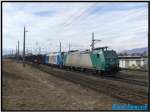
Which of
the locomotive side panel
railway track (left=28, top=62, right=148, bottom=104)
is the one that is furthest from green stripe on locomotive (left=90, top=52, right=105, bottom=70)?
railway track (left=28, top=62, right=148, bottom=104)

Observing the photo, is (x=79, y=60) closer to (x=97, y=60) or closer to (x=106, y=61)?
(x=97, y=60)

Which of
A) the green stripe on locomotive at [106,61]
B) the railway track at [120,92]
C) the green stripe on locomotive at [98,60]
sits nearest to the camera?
the railway track at [120,92]

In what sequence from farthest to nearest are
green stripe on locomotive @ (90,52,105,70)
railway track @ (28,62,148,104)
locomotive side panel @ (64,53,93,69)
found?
1. locomotive side panel @ (64,53,93,69)
2. green stripe on locomotive @ (90,52,105,70)
3. railway track @ (28,62,148,104)

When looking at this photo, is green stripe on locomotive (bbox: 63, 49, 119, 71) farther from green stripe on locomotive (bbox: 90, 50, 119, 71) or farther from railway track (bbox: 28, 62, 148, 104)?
railway track (bbox: 28, 62, 148, 104)

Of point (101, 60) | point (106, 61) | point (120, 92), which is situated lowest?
point (120, 92)

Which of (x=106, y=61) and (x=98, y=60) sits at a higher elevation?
(x=98, y=60)

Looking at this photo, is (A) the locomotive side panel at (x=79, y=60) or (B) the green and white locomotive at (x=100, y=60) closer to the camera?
(B) the green and white locomotive at (x=100, y=60)

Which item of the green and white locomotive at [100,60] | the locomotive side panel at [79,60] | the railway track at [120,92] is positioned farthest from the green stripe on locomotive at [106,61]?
the railway track at [120,92]

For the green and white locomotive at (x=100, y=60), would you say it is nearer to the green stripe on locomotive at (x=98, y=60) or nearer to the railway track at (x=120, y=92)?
the green stripe on locomotive at (x=98, y=60)

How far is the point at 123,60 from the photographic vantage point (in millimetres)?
56938

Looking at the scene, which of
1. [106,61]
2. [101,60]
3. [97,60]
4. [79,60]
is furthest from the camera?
[79,60]

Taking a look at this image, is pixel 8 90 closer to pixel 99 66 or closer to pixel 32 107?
pixel 32 107

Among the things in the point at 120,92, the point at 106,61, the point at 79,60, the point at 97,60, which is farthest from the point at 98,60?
the point at 120,92

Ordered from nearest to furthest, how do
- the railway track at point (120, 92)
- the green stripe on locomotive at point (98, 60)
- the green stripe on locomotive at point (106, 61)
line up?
the railway track at point (120, 92)
the green stripe on locomotive at point (106, 61)
the green stripe on locomotive at point (98, 60)
